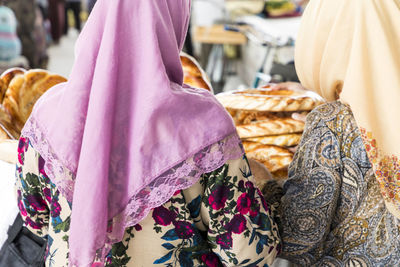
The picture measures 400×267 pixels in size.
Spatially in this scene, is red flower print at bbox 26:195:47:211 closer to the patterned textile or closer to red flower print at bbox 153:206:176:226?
red flower print at bbox 153:206:176:226

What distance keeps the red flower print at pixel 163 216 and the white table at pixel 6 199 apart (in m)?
0.64

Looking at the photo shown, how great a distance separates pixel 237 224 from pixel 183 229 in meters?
0.12

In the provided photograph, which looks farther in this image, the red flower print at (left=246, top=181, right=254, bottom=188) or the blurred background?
the blurred background

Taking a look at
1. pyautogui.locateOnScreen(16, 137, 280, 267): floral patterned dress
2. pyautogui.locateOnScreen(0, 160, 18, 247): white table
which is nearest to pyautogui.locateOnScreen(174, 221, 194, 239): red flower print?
pyautogui.locateOnScreen(16, 137, 280, 267): floral patterned dress

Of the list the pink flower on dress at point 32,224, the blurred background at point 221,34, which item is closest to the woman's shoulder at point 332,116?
the pink flower on dress at point 32,224

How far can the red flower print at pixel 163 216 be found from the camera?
88cm

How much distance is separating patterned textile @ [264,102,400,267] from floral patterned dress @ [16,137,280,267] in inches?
4.1

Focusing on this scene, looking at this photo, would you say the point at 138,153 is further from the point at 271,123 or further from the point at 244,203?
the point at 271,123

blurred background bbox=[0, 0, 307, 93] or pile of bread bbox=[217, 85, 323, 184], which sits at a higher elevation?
pile of bread bbox=[217, 85, 323, 184]

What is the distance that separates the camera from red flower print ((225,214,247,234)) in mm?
897

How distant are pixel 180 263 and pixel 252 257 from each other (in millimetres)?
164

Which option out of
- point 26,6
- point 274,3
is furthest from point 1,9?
point 274,3

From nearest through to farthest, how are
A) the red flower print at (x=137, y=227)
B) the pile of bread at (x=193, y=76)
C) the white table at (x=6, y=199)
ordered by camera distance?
the red flower print at (x=137, y=227) → the white table at (x=6, y=199) → the pile of bread at (x=193, y=76)

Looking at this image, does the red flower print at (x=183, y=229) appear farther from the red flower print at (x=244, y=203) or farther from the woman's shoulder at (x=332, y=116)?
the woman's shoulder at (x=332, y=116)
